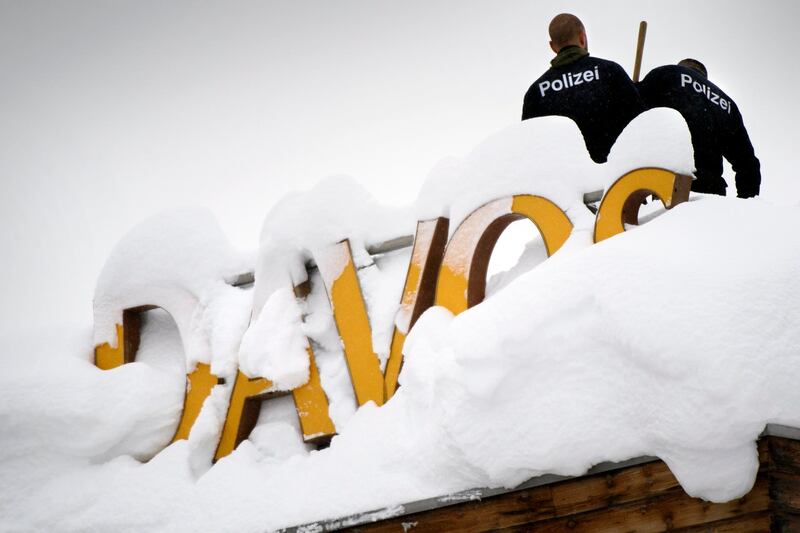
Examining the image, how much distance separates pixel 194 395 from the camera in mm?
3766

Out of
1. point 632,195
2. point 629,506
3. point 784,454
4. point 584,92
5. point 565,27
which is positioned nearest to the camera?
point 784,454

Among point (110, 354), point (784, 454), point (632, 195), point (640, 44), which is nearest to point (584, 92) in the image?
point (632, 195)

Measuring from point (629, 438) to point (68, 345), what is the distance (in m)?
3.43

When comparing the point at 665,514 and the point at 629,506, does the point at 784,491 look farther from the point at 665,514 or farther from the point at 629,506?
the point at 629,506

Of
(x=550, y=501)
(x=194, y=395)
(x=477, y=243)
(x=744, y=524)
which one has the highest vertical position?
(x=477, y=243)

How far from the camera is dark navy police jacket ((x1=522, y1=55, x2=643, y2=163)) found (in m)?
3.45

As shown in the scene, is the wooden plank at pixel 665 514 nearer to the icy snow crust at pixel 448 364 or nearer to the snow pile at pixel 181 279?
the icy snow crust at pixel 448 364

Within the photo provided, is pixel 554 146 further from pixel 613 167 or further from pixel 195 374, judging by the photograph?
pixel 195 374

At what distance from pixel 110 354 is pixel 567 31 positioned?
344 centimetres

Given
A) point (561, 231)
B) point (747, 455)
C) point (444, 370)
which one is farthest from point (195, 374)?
point (747, 455)

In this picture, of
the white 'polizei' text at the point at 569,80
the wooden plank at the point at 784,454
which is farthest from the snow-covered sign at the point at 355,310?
the wooden plank at the point at 784,454

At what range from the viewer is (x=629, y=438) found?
2.20 m

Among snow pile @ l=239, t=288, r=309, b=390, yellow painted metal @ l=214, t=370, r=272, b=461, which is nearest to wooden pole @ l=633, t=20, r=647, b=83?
snow pile @ l=239, t=288, r=309, b=390

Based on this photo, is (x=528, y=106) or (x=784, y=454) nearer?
(x=784, y=454)
